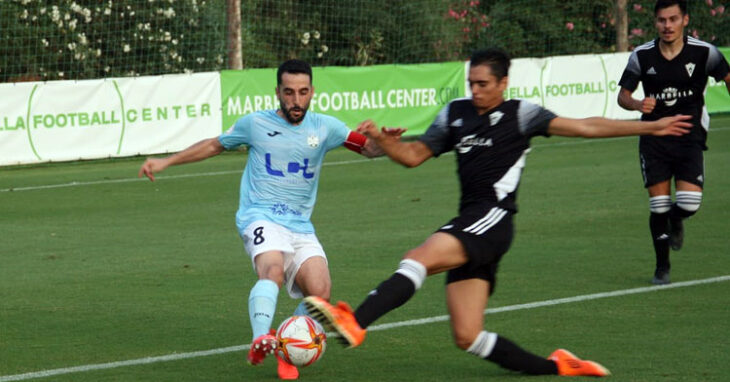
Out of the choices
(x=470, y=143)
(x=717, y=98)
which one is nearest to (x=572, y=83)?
(x=717, y=98)

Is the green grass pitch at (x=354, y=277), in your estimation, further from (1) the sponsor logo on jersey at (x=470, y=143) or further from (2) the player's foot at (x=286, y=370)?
(1) the sponsor logo on jersey at (x=470, y=143)

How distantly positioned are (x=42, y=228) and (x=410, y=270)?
8.41 metres

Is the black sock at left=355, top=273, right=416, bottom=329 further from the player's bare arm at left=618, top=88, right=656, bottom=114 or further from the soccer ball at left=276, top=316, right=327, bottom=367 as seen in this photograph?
the player's bare arm at left=618, top=88, right=656, bottom=114

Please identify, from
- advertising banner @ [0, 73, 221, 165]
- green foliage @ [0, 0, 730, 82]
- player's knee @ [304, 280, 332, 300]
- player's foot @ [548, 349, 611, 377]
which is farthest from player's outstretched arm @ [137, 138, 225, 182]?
green foliage @ [0, 0, 730, 82]

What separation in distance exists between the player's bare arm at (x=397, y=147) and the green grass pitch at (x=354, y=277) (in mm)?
1117

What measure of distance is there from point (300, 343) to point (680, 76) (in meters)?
4.32

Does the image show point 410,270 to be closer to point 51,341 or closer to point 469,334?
point 469,334

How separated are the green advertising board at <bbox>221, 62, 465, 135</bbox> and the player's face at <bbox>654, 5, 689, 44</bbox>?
43.9 ft

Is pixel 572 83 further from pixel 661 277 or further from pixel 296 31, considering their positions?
pixel 661 277

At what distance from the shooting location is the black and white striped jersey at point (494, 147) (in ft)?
20.6

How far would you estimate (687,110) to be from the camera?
30.8ft

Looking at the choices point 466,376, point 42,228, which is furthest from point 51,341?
point 42,228

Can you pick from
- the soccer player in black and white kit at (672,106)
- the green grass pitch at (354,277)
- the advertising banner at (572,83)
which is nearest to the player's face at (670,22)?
the soccer player in black and white kit at (672,106)

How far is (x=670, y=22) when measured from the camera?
9.20 metres
